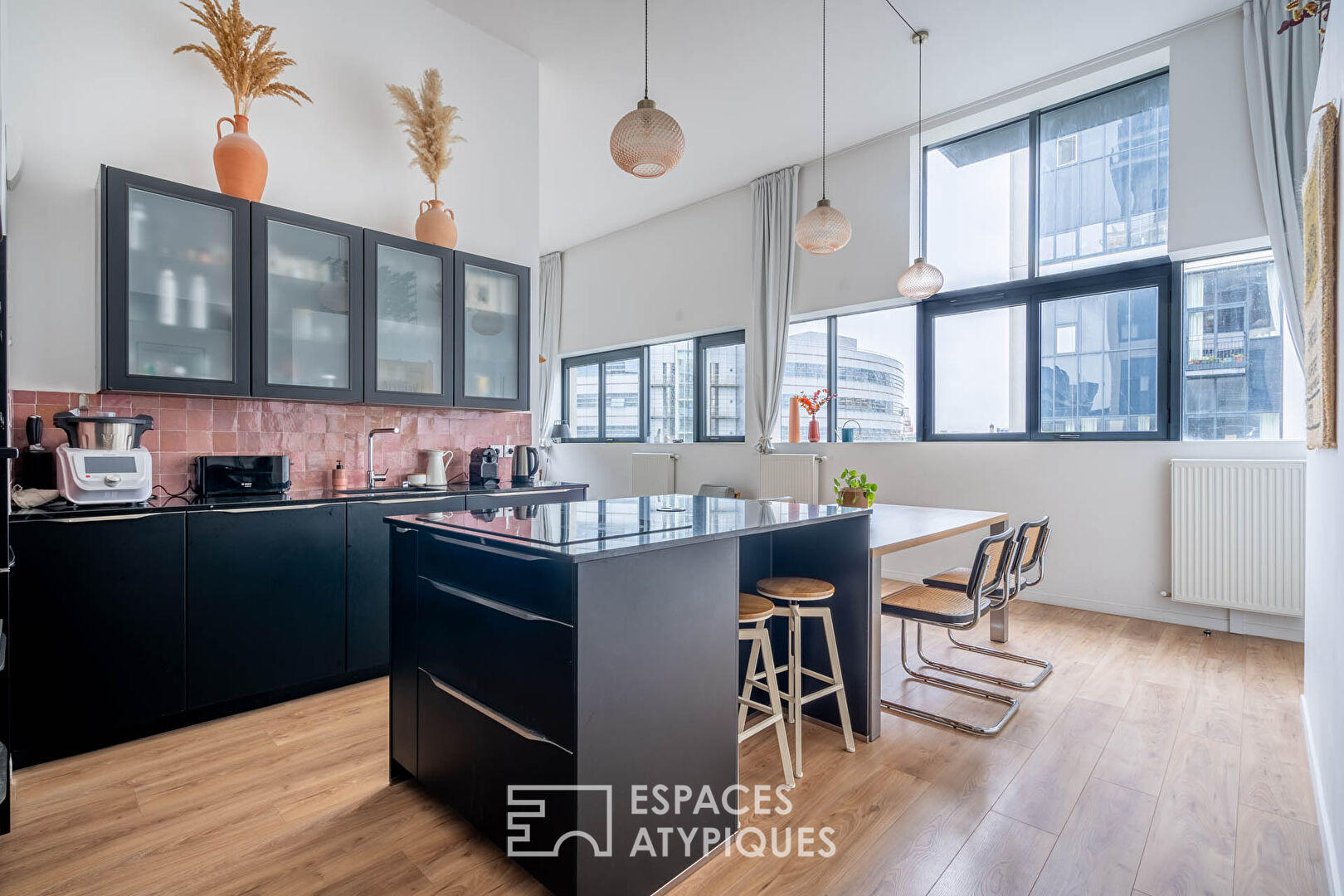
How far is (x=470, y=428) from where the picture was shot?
12.6 ft

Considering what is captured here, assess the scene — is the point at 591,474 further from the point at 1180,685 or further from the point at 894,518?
the point at 1180,685

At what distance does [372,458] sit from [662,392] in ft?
12.8

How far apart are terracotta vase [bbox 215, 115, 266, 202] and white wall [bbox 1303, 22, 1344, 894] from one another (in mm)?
3601

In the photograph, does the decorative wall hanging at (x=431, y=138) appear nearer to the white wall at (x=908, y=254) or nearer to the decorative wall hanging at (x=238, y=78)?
the decorative wall hanging at (x=238, y=78)

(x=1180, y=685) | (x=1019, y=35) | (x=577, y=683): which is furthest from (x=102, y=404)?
(x=1019, y=35)

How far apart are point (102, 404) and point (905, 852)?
336 cm

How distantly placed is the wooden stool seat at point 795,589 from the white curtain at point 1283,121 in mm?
3029

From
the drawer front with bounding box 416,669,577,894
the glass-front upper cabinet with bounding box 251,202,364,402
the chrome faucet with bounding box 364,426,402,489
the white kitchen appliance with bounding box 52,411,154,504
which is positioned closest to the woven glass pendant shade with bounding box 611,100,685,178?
Result: the glass-front upper cabinet with bounding box 251,202,364,402

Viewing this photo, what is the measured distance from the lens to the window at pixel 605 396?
7.17 metres

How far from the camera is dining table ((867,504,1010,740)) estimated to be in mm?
2330

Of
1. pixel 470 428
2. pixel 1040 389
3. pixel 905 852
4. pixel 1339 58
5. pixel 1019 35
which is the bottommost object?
pixel 905 852

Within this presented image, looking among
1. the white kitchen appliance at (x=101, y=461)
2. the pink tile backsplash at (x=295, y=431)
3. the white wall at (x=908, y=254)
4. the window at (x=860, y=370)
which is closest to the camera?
the white kitchen appliance at (x=101, y=461)

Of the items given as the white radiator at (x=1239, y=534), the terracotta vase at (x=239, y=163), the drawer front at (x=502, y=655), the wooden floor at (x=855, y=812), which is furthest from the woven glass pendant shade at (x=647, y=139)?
the white radiator at (x=1239, y=534)

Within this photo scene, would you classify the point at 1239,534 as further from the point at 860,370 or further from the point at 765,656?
the point at 765,656
